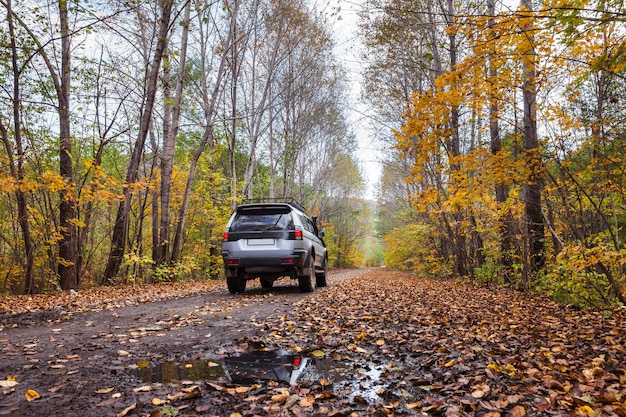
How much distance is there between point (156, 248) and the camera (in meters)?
13.2

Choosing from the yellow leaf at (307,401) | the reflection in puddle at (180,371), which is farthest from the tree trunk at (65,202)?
the yellow leaf at (307,401)

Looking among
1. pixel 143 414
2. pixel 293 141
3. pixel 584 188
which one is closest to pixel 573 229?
pixel 584 188

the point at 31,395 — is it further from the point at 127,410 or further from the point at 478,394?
the point at 478,394

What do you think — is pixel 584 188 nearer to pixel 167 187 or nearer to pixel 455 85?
pixel 455 85

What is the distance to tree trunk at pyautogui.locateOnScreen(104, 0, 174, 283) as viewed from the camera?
9.77 m

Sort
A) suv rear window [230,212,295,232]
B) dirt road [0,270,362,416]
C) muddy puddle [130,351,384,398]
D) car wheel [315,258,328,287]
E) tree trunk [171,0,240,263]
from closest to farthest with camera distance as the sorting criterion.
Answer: dirt road [0,270,362,416] → muddy puddle [130,351,384,398] → suv rear window [230,212,295,232] → car wheel [315,258,328,287] → tree trunk [171,0,240,263]

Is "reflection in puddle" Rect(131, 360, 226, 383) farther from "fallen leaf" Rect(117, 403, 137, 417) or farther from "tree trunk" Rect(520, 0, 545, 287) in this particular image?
"tree trunk" Rect(520, 0, 545, 287)

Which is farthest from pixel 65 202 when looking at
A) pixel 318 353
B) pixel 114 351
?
pixel 318 353

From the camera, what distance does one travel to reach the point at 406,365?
3.56m

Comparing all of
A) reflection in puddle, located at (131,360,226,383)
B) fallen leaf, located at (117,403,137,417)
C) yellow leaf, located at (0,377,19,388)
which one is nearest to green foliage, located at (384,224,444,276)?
reflection in puddle, located at (131,360,226,383)

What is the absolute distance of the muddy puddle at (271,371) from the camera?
3059mm

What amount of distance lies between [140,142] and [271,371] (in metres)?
9.40

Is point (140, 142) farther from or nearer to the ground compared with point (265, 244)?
farther from the ground

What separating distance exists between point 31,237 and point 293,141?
16269mm
